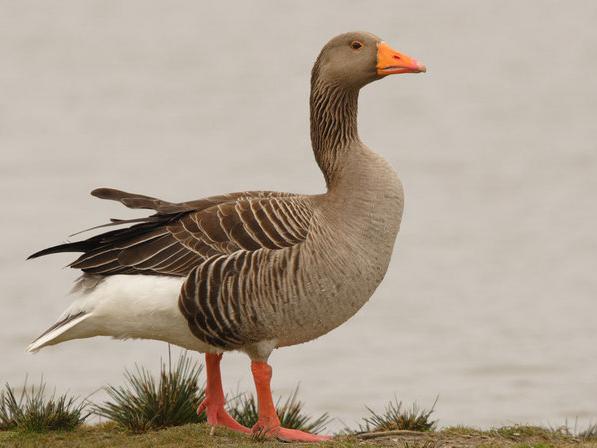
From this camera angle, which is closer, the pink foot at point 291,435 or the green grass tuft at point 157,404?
the pink foot at point 291,435

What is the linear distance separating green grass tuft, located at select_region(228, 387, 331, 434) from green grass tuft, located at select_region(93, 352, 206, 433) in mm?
527

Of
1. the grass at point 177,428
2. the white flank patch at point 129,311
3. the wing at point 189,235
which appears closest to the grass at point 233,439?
the grass at point 177,428

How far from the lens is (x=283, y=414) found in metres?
8.07

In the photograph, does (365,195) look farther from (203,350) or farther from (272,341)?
(203,350)

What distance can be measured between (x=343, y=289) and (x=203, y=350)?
4.64 ft

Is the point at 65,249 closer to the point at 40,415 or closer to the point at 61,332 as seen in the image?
the point at 61,332

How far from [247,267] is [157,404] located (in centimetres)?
151

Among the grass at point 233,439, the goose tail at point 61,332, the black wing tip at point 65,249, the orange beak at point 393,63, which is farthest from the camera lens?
the orange beak at point 393,63

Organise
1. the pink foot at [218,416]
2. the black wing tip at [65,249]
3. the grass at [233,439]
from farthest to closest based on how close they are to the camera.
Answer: the pink foot at [218,416] < the black wing tip at [65,249] < the grass at [233,439]

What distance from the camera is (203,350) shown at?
7.81 metres

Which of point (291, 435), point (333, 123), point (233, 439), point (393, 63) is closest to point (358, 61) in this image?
point (393, 63)

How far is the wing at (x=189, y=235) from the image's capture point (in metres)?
7.39

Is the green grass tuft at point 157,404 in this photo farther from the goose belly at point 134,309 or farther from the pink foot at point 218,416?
the goose belly at point 134,309

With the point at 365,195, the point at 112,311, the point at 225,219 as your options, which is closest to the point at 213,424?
the point at 112,311
